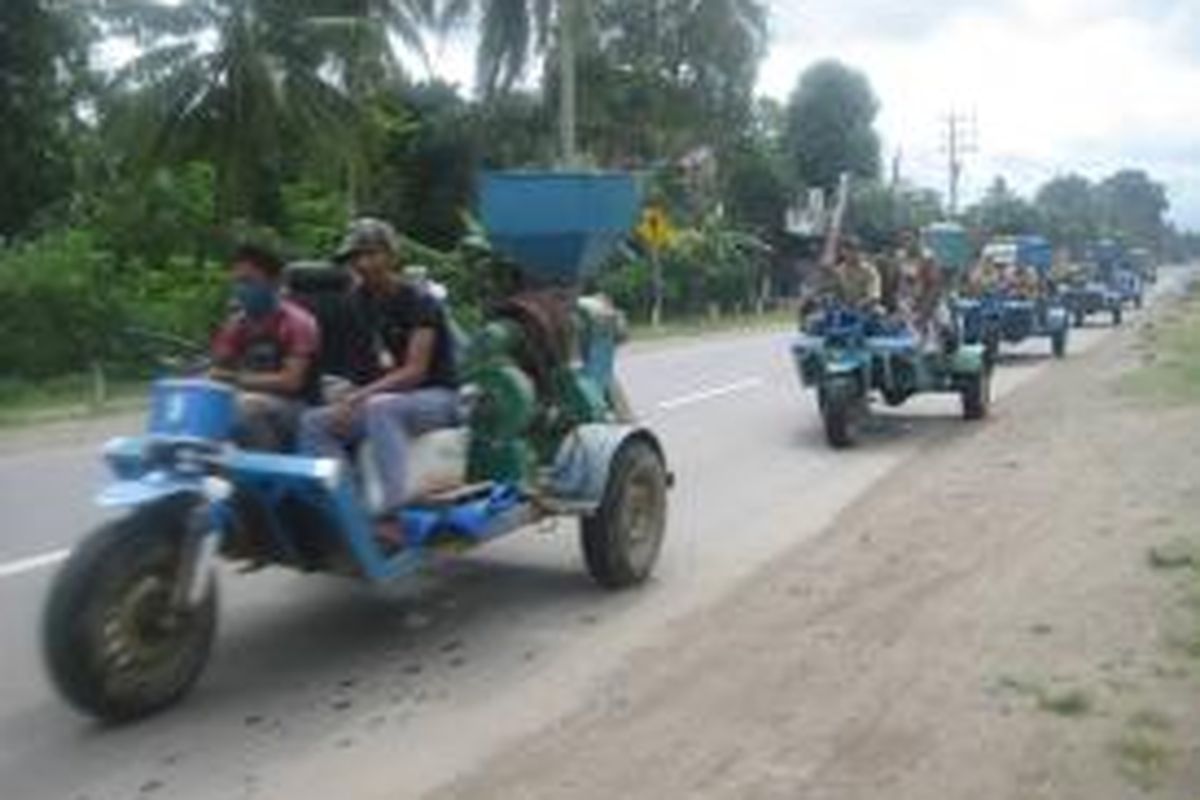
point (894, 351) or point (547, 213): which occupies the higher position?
point (547, 213)

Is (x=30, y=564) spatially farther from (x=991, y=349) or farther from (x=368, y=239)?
(x=991, y=349)

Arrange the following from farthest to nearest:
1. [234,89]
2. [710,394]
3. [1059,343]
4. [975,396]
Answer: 1. [234,89]
2. [1059,343]
3. [710,394]
4. [975,396]

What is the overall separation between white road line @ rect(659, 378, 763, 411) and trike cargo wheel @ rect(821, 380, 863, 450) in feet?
14.1

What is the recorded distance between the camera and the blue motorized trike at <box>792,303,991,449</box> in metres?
18.2

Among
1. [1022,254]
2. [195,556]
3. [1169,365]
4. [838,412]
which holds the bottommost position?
[1169,365]

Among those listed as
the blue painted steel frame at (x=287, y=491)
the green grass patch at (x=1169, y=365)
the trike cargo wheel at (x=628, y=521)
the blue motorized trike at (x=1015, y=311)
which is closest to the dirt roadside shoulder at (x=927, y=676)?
the trike cargo wheel at (x=628, y=521)

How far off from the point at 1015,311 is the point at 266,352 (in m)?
24.4

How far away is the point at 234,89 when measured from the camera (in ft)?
123

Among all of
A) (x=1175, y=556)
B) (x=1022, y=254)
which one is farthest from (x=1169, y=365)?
(x=1175, y=556)

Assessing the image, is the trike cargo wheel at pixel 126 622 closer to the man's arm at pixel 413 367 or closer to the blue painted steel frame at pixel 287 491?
the blue painted steel frame at pixel 287 491

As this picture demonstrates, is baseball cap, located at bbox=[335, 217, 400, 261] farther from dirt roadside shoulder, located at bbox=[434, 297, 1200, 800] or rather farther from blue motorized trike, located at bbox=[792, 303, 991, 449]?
blue motorized trike, located at bbox=[792, 303, 991, 449]

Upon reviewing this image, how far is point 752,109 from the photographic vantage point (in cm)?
6694

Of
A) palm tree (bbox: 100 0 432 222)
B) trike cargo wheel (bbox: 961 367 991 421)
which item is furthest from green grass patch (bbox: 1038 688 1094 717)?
palm tree (bbox: 100 0 432 222)

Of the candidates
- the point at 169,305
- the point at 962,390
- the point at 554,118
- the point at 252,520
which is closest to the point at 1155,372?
the point at 962,390
